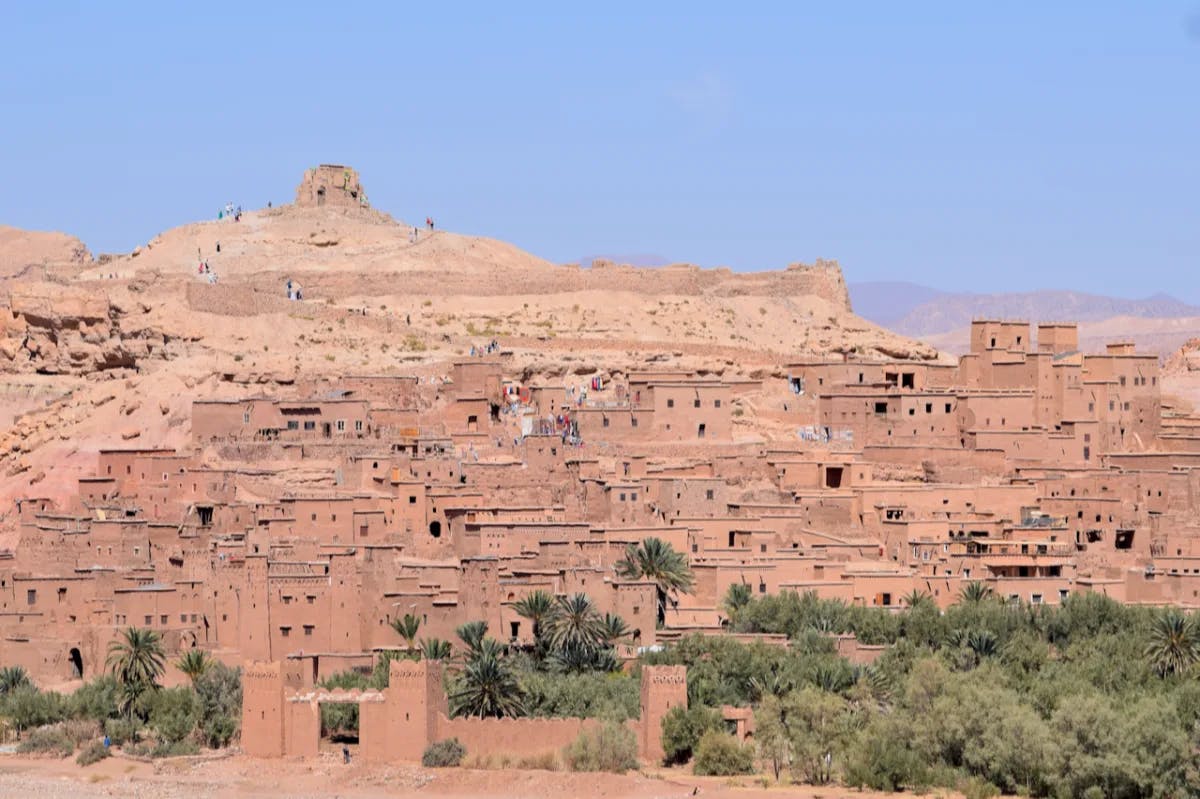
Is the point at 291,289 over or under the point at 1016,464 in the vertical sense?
over

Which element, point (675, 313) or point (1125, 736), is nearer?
point (1125, 736)

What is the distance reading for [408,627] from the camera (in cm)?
4800

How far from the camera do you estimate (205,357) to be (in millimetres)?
63531

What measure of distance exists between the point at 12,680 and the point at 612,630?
9.93m

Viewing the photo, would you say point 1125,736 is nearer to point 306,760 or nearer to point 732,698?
point 732,698

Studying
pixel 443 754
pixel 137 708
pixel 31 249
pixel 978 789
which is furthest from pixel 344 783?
pixel 31 249

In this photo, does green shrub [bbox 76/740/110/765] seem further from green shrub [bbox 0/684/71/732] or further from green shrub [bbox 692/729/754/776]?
green shrub [bbox 692/729/754/776]

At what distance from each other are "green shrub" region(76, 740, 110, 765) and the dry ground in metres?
0.31

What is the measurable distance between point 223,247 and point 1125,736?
3996 cm

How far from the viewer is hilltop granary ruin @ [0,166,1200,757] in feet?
160

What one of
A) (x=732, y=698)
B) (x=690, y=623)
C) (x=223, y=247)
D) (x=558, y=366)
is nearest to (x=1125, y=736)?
(x=732, y=698)

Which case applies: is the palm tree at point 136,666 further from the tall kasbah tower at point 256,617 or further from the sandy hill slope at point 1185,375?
the sandy hill slope at point 1185,375

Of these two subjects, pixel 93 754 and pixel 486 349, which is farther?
pixel 486 349

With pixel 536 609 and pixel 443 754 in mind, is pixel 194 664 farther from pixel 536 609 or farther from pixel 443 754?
pixel 443 754
